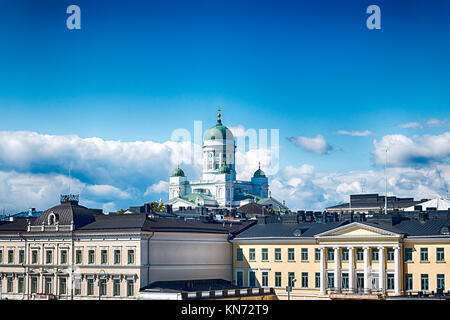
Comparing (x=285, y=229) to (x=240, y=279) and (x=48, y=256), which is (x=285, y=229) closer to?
(x=240, y=279)

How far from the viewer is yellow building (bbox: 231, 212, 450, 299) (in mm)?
62562

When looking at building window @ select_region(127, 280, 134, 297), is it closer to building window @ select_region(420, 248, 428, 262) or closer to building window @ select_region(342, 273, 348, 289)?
building window @ select_region(342, 273, 348, 289)

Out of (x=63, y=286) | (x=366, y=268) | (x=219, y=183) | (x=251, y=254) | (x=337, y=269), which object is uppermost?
(x=219, y=183)

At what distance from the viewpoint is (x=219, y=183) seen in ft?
617

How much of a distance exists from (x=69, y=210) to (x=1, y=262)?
A: 31.2ft

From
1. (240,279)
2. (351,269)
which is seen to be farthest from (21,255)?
(351,269)

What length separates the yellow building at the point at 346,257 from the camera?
6256 centimetres

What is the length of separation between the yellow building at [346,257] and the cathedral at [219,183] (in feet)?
348

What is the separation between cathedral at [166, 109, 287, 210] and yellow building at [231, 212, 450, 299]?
106200 mm

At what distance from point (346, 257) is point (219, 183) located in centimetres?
12149

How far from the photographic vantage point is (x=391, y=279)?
6394 centimetres

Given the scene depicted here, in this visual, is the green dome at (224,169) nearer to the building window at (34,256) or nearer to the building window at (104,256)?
the building window at (34,256)
